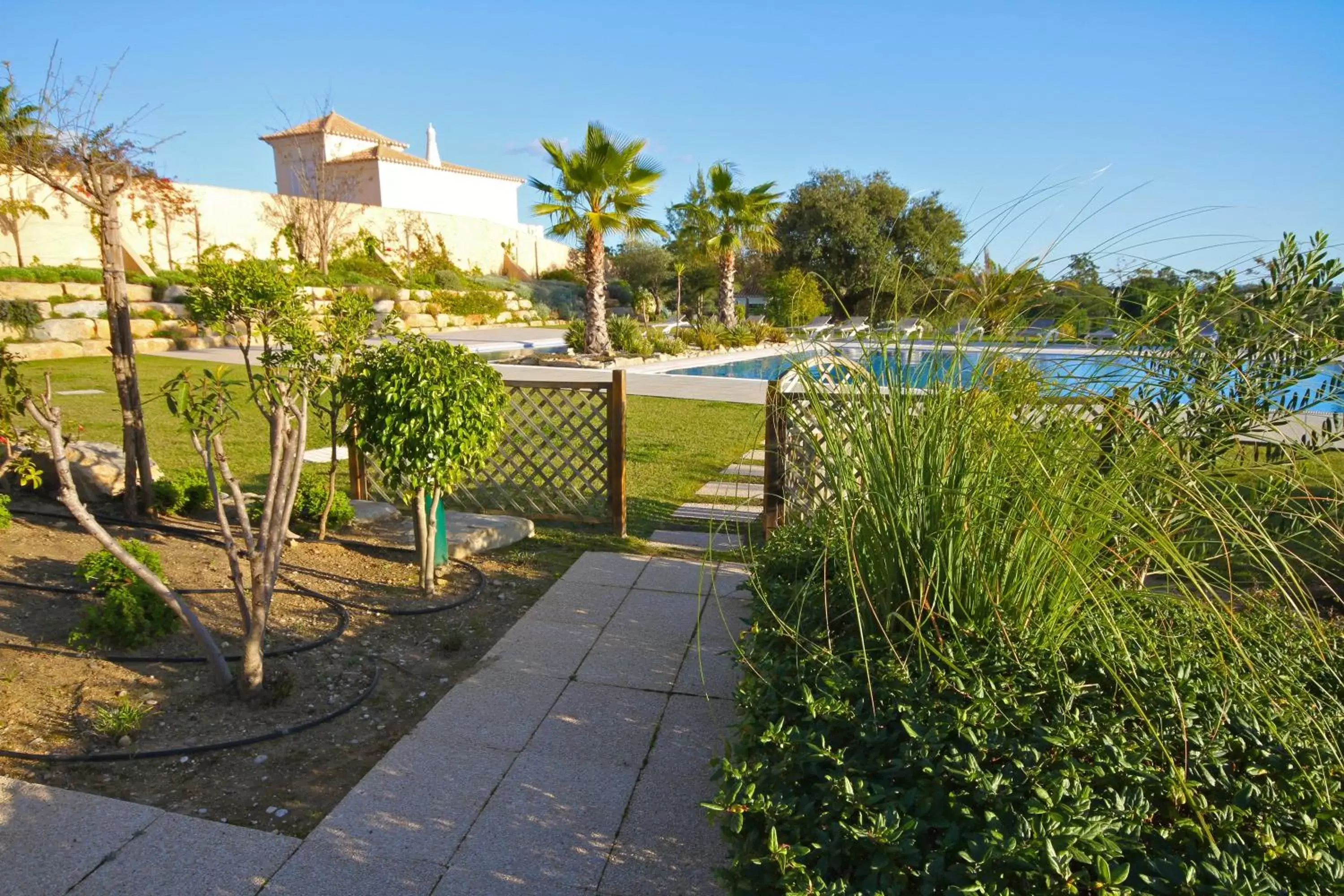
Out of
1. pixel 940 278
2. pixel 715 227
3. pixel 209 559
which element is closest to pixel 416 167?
pixel 715 227

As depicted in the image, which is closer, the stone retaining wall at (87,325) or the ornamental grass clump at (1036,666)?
the ornamental grass clump at (1036,666)

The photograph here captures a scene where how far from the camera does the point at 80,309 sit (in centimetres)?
1617

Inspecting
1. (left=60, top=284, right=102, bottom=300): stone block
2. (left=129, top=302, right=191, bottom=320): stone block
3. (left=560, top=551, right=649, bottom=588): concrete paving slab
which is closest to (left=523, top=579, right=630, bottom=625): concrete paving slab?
(left=560, top=551, right=649, bottom=588): concrete paving slab

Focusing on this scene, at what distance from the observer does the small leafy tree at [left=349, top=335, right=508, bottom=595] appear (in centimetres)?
377

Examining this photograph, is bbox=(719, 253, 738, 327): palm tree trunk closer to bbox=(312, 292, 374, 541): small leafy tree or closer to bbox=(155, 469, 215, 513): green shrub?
bbox=(155, 469, 215, 513): green shrub

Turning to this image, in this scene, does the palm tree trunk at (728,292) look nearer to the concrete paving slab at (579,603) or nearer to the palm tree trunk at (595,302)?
the palm tree trunk at (595,302)

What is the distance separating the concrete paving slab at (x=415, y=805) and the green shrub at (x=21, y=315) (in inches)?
609

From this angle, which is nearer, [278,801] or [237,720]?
[278,801]

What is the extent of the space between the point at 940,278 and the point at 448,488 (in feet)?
8.16

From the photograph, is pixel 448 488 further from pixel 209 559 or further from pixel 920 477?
pixel 920 477

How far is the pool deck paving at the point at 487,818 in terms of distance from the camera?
6.71ft

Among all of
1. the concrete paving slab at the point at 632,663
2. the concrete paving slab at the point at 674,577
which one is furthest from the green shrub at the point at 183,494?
the concrete paving slab at the point at 632,663

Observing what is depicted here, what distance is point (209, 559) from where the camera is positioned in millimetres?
4258

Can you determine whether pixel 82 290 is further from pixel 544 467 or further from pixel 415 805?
pixel 415 805
